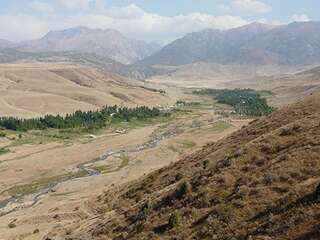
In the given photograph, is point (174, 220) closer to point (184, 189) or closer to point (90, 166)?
point (184, 189)

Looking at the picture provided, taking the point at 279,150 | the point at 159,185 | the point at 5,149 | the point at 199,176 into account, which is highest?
the point at 279,150

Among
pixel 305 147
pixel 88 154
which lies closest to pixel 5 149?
pixel 88 154

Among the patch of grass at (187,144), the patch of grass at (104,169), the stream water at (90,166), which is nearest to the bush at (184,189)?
the stream water at (90,166)

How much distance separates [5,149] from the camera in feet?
468

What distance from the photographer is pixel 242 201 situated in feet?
119

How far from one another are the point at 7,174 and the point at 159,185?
62.7m

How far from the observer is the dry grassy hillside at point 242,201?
3095 cm

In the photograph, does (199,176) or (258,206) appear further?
(199,176)

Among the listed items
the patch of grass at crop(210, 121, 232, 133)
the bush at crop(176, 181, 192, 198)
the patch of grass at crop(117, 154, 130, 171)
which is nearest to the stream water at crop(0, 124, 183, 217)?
the patch of grass at crop(117, 154, 130, 171)

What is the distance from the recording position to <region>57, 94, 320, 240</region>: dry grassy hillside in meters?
31.0

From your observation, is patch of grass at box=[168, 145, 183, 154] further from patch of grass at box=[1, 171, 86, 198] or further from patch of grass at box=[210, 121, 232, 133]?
patch of grass at box=[210, 121, 232, 133]

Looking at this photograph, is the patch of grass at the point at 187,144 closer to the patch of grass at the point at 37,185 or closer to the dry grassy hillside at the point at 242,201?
the patch of grass at the point at 37,185

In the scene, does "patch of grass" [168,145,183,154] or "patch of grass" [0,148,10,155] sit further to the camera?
"patch of grass" [0,148,10,155]

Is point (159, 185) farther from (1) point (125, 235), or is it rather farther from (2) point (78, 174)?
(2) point (78, 174)
